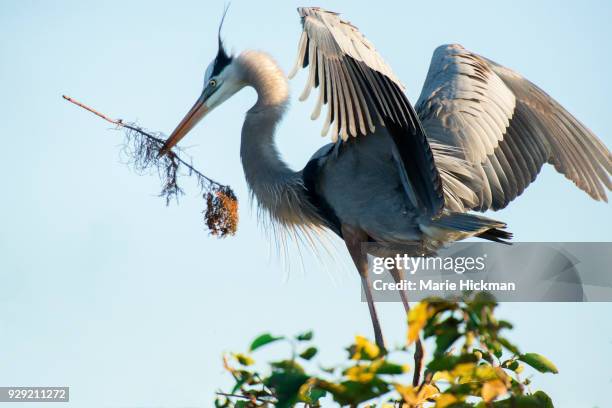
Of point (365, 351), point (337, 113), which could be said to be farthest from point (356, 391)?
point (337, 113)

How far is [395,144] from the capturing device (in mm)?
4691

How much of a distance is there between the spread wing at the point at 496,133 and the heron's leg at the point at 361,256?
591 mm

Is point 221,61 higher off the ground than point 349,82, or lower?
higher

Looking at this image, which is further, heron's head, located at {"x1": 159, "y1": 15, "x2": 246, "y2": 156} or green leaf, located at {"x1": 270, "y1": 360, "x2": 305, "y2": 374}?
heron's head, located at {"x1": 159, "y1": 15, "x2": 246, "y2": 156}

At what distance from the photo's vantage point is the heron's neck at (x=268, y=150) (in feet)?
18.8

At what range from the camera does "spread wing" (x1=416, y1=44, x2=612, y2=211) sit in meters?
5.25

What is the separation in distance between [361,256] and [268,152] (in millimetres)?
1054

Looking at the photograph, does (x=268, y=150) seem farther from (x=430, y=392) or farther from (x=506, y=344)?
(x=506, y=344)

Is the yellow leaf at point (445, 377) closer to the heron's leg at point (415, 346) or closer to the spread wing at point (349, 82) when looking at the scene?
the spread wing at point (349, 82)

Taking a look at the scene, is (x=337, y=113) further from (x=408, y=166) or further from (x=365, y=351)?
(x=365, y=351)

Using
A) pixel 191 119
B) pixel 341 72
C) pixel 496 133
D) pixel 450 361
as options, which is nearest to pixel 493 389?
pixel 450 361

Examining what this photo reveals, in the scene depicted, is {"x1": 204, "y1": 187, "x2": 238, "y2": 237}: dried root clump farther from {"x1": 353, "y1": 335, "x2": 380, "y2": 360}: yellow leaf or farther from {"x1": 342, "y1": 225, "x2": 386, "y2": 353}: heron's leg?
{"x1": 353, "y1": 335, "x2": 380, "y2": 360}: yellow leaf

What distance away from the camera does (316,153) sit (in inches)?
218

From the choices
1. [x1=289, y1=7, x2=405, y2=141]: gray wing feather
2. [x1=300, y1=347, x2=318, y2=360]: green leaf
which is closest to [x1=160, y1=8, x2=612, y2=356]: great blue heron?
[x1=289, y1=7, x2=405, y2=141]: gray wing feather
